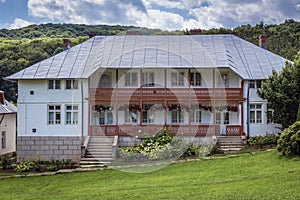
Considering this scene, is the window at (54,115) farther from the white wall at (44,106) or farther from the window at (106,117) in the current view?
the window at (106,117)

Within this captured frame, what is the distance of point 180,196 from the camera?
13641 millimetres

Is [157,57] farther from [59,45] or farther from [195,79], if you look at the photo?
[59,45]

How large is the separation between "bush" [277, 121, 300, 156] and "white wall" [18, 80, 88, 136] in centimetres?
1300

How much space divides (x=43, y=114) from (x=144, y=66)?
22.6 feet

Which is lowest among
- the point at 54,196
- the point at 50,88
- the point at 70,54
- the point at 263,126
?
the point at 54,196

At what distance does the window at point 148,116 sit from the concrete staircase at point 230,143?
4611 millimetres

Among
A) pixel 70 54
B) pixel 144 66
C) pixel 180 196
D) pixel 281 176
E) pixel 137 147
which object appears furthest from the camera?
pixel 70 54

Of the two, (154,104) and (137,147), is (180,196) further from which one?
(154,104)

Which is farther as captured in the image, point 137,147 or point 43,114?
point 43,114

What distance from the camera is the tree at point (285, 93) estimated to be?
25.1 metres

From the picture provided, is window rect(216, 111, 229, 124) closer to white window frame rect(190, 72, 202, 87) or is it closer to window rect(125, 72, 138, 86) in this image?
white window frame rect(190, 72, 202, 87)

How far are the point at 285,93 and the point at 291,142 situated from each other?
25.4 feet

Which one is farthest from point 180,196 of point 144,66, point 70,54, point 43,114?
point 70,54

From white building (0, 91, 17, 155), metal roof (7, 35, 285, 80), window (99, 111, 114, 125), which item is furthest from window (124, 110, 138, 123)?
white building (0, 91, 17, 155)
